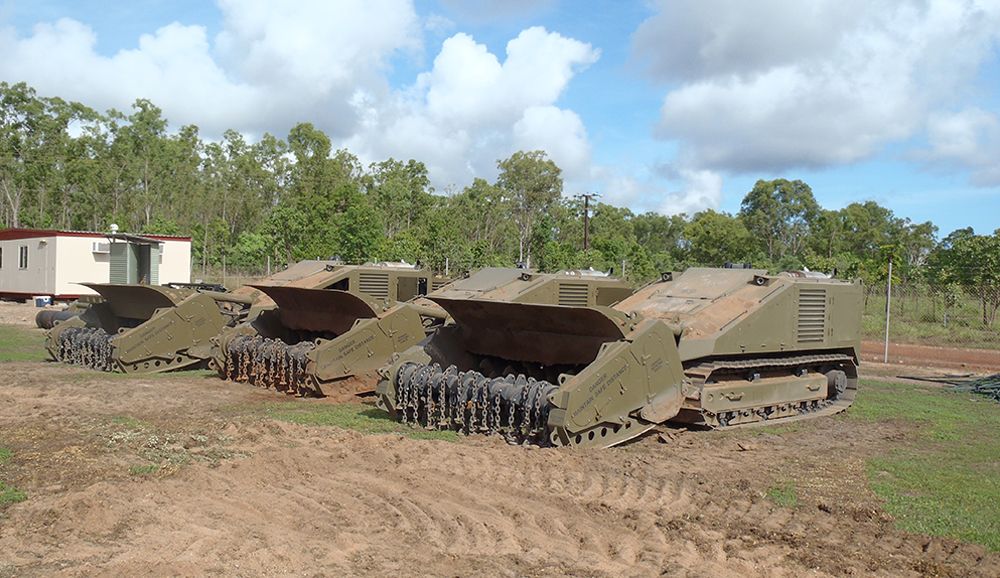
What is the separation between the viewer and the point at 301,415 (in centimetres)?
1150

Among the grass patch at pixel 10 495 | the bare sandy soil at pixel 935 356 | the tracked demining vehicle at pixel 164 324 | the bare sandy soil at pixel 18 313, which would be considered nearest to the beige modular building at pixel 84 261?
the bare sandy soil at pixel 18 313

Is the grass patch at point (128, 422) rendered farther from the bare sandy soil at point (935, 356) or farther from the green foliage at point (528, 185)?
the green foliage at point (528, 185)

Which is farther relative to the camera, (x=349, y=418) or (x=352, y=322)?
(x=352, y=322)

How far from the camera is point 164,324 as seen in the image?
1583cm

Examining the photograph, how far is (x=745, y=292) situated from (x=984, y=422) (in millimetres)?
3798

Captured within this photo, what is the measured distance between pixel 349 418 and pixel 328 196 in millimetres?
26515

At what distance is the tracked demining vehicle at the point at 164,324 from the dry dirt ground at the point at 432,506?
4.89m

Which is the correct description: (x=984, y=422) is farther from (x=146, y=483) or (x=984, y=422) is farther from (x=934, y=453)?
(x=146, y=483)

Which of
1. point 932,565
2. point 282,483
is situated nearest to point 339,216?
point 282,483

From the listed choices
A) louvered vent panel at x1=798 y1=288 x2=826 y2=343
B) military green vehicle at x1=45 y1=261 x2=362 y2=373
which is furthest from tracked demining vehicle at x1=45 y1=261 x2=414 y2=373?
louvered vent panel at x1=798 y1=288 x2=826 y2=343

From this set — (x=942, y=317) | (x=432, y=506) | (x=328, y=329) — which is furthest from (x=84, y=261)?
(x=942, y=317)

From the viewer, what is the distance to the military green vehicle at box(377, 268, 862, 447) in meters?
9.58

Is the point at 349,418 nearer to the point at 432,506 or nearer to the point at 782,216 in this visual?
the point at 432,506

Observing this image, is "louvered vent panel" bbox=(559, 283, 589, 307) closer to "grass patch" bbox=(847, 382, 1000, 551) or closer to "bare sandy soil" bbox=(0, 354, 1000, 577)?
"bare sandy soil" bbox=(0, 354, 1000, 577)
